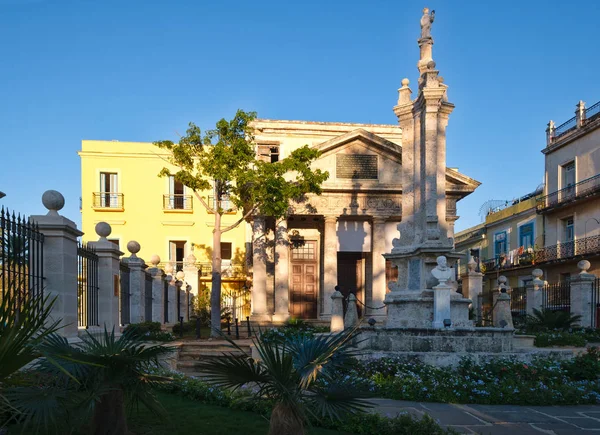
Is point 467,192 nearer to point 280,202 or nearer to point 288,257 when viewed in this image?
point 288,257

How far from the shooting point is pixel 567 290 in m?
20.7

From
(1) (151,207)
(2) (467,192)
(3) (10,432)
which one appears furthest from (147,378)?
(1) (151,207)

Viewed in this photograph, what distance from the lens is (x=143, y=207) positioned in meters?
32.8

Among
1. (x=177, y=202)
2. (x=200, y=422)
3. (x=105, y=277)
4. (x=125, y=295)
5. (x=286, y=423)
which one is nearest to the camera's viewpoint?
(x=286, y=423)

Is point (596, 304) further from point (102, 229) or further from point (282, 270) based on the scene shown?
point (102, 229)

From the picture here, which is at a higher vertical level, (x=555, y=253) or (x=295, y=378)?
(x=555, y=253)

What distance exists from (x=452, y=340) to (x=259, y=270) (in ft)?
46.3

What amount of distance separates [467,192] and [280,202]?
10.3 meters

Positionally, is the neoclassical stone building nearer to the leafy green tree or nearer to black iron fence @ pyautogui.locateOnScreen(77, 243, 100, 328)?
the leafy green tree

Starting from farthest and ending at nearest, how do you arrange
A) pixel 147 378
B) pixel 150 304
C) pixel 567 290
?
1. pixel 567 290
2. pixel 150 304
3. pixel 147 378

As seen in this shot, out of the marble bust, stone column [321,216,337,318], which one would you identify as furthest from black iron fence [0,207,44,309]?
stone column [321,216,337,318]

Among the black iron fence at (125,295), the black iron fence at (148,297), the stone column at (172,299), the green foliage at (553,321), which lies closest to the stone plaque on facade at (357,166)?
the stone column at (172,299)

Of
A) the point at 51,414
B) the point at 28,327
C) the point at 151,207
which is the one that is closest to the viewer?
the point at 28,327

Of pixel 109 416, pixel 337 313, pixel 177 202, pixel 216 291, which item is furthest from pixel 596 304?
pixel 177 202
